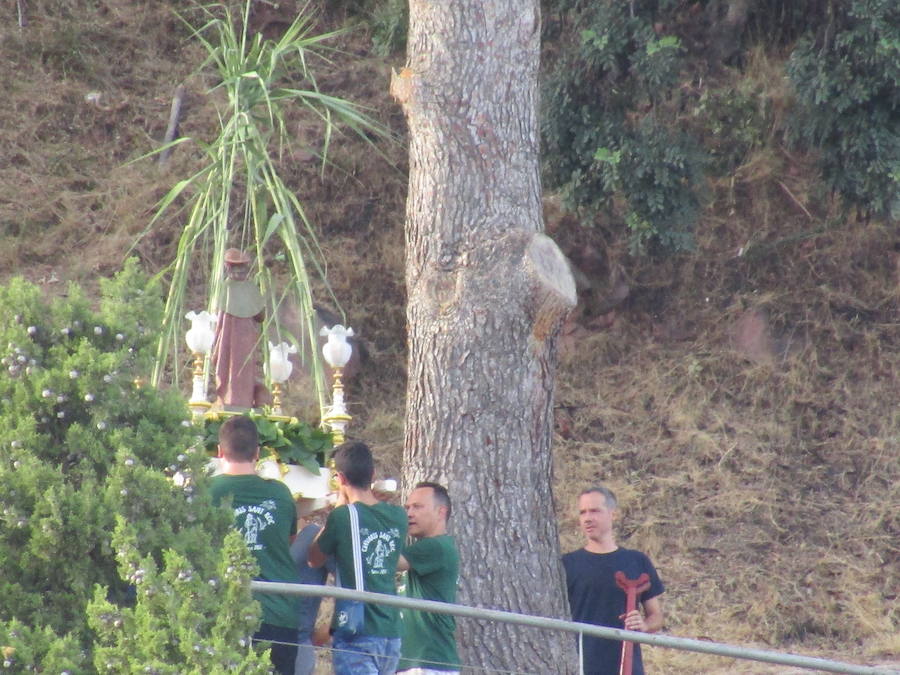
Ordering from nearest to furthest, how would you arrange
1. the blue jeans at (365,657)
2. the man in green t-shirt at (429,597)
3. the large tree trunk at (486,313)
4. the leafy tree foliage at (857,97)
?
the blue jeans at (365,657) < the man in green t-shirt at (429,597) < the large tree trunk at (486,313) < the leafy tree foliage at (857,97)

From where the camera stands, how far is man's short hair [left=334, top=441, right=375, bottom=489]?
548 cm

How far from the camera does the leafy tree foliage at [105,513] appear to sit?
427 cm

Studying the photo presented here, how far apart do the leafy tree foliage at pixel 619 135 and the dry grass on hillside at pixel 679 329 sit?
146cm

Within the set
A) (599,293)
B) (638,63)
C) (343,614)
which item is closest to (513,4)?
(638,63)

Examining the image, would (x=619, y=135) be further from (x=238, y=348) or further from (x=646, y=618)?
(x=646, y=618)

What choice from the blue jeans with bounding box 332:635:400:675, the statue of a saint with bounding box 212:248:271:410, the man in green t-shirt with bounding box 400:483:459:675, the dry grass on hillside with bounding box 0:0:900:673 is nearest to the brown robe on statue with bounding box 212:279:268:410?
the statue of a saint with bounding box 212:248:271:410

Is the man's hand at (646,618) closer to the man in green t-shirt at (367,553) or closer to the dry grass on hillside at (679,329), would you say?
the man in green t-shirt at (367,553)

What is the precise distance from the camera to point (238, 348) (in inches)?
290

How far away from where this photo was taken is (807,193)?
473 inches

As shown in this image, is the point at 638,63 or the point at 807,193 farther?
the point at 807,193

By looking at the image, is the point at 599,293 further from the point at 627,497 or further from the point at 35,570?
the point at 35,570

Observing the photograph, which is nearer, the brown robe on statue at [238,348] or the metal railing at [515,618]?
the metal railing at [515,618]

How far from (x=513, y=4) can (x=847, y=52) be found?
10.8 feet

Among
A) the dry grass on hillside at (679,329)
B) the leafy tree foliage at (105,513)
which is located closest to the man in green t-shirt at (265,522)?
the leafy tree foliage at (105,513)
